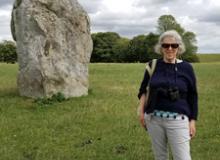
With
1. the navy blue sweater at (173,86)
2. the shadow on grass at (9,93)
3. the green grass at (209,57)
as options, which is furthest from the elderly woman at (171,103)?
the green grass at (209,57)

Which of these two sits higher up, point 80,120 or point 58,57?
point 58,57

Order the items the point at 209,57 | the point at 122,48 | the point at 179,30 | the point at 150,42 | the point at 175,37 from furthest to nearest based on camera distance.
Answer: the point at 209,57
the point at 179,30
the point at 122,48
the point at 150,42
the point at 175,37

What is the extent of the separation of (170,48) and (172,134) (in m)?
1.14

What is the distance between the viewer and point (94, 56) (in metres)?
87.8

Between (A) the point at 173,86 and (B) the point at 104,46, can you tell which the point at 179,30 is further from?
(A) the point at 173,86

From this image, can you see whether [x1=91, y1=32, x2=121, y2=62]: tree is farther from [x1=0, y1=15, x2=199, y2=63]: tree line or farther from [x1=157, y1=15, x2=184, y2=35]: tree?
[x1=157, y1=15, x2=184, y2=35]: tree

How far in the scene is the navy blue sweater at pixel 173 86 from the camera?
23.4ft

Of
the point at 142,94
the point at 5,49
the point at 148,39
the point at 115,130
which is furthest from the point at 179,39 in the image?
the point at 148,39

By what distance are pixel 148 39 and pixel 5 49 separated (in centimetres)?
2358

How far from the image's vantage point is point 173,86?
23.3 ft

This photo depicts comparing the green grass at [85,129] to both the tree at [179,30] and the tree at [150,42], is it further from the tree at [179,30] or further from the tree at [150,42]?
the tree at [179,30]

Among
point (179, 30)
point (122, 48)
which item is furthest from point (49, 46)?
point (179, 30)

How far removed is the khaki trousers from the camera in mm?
7055

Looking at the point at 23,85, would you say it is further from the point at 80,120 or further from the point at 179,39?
the point at 179,39
